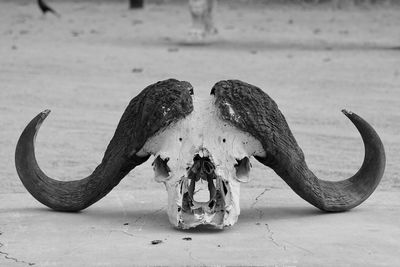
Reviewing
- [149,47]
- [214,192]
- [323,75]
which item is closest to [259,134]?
[214,192]

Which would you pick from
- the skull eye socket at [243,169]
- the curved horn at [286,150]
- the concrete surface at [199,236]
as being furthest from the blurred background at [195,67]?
the skull eye socket at [243,169]

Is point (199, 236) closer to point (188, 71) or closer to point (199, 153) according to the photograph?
point (199, 153)

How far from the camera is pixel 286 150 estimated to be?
613 centimetres

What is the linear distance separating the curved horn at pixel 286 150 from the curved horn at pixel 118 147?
9.7 inches

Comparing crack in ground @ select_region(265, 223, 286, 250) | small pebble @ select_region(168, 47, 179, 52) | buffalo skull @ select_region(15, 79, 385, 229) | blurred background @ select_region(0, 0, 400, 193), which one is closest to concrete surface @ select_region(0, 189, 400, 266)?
crack in ground @ select_region(265, 223, 286, 250)

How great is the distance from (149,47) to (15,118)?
7.22m

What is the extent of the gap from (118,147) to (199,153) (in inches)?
22.2

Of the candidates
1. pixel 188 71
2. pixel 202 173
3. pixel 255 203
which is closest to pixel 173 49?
pixel 188 71

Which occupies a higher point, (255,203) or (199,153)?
(199,153)

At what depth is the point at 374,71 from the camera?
14.9 meters

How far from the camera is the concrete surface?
5.39m

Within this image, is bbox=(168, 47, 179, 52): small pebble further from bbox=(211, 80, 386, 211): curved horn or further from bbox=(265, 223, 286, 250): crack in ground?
bbox=(265, 223, 286, 250): crack in ground

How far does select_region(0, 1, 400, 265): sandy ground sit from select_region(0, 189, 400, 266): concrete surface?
0.40 feet

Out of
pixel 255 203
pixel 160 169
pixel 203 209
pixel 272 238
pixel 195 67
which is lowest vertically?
pixel 195 67
